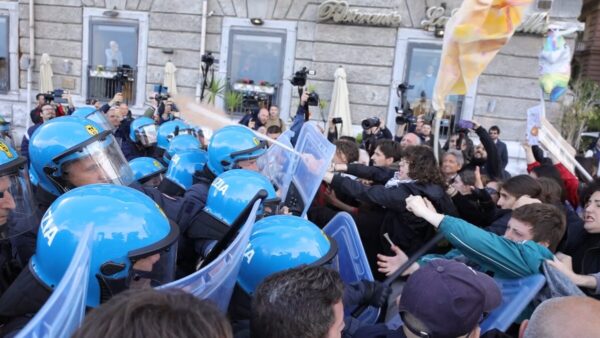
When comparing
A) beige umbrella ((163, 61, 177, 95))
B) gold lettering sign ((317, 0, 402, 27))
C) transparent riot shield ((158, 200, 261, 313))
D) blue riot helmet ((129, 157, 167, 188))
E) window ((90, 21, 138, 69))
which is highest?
gold lettering sign ((317, 0, 402, 27))

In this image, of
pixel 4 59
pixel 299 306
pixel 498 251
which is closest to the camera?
pixel 299 306

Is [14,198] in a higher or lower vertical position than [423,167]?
lower

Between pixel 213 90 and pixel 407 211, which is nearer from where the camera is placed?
pixel 407 211

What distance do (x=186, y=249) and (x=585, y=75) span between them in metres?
21.9

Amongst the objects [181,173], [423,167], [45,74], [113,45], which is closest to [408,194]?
[423,167]

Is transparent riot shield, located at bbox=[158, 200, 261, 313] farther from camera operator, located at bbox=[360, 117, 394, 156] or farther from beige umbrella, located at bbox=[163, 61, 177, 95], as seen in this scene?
beige umbrella, located at bbox=[163, 61, 177, 95]

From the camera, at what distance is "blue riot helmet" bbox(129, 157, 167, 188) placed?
3.36 m

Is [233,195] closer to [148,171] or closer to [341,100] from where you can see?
[148,171]

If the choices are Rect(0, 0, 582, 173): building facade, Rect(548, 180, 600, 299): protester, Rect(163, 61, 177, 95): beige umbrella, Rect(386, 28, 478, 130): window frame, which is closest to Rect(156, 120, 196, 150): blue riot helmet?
Rect(548, 180, 600, 299): protester

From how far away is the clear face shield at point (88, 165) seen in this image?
7.07ft

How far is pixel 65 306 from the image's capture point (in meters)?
0.78

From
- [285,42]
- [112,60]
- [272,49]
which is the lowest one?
[112,60]

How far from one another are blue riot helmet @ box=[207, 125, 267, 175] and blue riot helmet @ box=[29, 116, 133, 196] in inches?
29.5

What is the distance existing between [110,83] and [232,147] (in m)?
9.79
